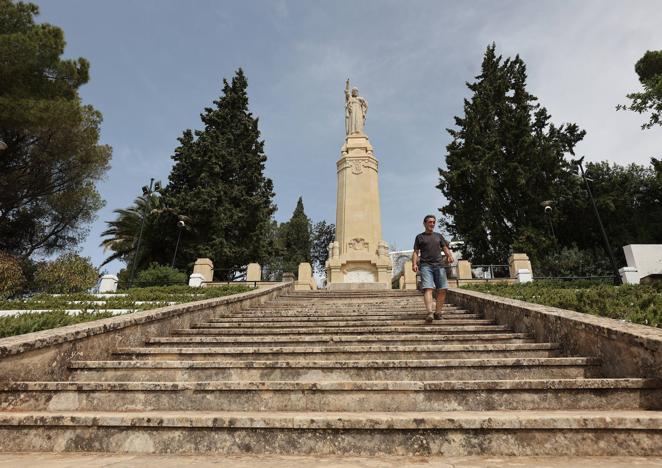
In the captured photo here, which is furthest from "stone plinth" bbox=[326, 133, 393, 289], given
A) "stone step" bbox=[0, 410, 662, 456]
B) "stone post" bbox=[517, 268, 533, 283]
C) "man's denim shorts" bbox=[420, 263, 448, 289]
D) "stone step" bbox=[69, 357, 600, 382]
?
"stone step" bbox=[0, 410, 662, 456]

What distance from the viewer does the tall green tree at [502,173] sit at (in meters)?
23.5

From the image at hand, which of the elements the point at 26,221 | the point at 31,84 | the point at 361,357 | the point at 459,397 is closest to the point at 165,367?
the point at 361,357

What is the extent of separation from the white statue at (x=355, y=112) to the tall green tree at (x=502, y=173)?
707 centimetres

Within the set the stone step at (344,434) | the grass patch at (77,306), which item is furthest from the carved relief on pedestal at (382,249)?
the stone step at (344,434)

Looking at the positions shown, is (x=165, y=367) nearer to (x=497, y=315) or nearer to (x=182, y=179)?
(x=497, y=315)

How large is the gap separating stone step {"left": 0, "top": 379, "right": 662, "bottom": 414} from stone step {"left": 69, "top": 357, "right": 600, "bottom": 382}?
20.7 inches

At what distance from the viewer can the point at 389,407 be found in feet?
9.31

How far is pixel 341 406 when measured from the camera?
2.86 meters

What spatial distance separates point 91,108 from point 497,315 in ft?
82.1

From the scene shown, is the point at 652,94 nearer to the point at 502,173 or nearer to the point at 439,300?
the point at 502,173

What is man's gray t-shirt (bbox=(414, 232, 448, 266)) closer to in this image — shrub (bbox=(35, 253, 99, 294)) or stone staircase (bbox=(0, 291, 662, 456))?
stone staircase (bbox=(0, 291, 662, 456))

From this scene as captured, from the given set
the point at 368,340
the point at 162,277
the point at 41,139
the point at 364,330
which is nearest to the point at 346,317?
the point at 364,330

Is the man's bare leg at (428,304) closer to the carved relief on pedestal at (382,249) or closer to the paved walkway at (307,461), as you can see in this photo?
the paved walkway at (307,461)

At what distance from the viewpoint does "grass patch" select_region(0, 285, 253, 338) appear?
5157mm
